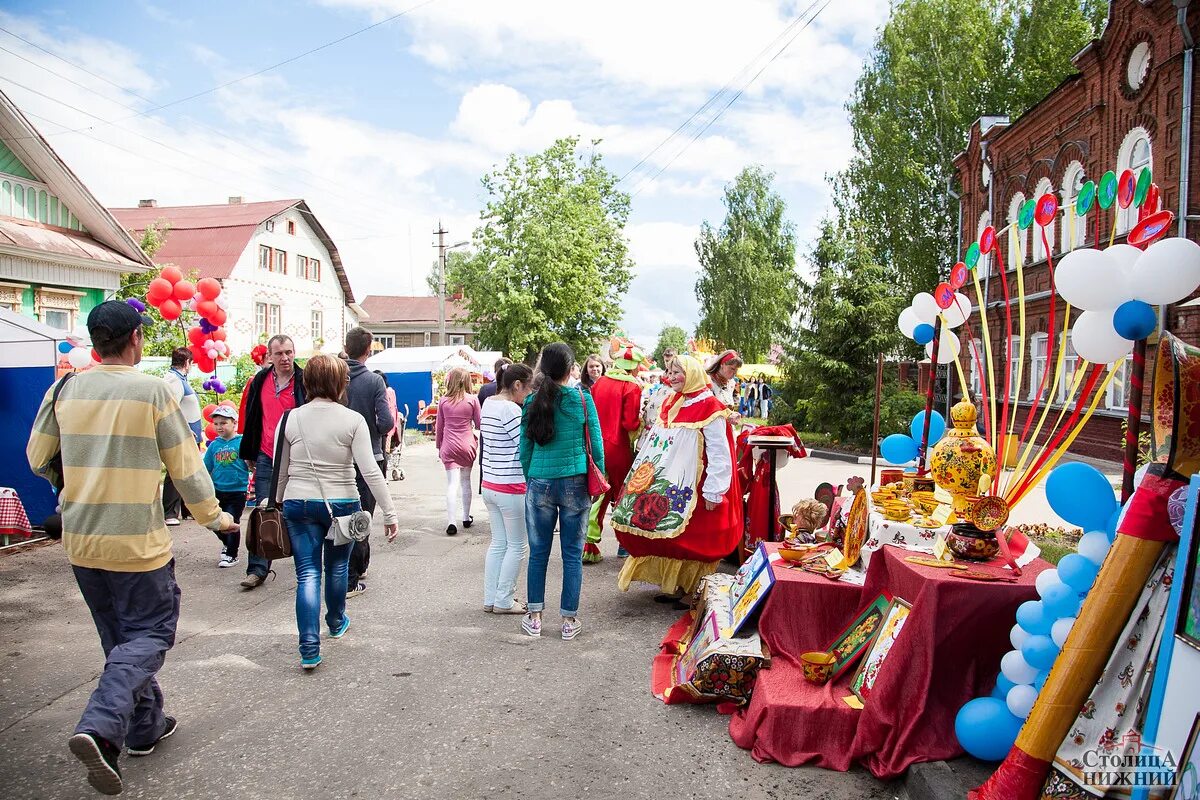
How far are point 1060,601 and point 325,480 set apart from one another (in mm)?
3635

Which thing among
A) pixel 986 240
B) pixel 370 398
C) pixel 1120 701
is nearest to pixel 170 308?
pixel 370 398

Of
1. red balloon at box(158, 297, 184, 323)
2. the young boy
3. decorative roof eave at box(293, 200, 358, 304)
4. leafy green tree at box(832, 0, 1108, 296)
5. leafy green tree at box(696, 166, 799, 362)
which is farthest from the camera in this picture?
leafy green tree at box(696, 166, 799, 362)

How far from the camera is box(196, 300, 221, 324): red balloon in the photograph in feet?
28.8

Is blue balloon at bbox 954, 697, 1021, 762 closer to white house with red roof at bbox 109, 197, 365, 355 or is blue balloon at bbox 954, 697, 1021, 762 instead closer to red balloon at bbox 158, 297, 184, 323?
red balloon at bbox 158, 297, 184, 323

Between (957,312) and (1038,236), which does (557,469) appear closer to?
(957,312)

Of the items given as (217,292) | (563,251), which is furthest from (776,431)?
(563,251)

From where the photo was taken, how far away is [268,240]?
31.5 meters

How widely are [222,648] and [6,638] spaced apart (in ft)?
4.71

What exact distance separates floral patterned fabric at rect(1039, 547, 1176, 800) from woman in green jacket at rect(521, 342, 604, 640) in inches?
115

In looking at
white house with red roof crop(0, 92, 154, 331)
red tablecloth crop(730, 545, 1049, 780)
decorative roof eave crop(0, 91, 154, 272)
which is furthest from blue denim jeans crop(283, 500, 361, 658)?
decorative roof eave crop(0, 91, 154, 272)

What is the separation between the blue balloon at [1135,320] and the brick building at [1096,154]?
21.9ft

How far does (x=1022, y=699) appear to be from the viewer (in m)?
2.98

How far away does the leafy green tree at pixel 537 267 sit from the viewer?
30734 mm

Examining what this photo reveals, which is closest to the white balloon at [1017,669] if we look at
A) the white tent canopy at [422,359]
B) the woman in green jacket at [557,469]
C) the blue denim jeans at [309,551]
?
the woman in green jacket at [557,469]
